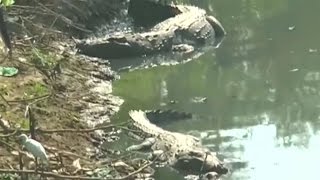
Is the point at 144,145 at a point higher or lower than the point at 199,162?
higher

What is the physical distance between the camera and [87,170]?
17.2 feet

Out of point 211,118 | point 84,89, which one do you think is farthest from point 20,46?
point 211,118

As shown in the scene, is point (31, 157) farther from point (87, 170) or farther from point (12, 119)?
point (12, 119)

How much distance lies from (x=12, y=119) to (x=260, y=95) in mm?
3279

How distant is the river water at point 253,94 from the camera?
6.77 meters

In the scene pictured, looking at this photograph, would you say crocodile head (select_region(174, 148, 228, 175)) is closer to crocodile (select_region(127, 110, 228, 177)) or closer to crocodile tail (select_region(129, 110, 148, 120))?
crocodile (select_region(127, 110, 228, 177))

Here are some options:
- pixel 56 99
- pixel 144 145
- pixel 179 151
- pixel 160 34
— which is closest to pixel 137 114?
pixel 56 99

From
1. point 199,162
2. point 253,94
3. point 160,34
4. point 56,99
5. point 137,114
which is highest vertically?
point 160,34

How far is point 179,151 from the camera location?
22.0 feet

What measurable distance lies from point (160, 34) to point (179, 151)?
16.7 ft

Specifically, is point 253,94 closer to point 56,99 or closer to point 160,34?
point 56,99

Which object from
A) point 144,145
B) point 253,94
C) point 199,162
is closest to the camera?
point 199,162

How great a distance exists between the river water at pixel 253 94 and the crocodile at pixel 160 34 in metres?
0.37

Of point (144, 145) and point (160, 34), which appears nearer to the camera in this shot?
point (144, 145)
